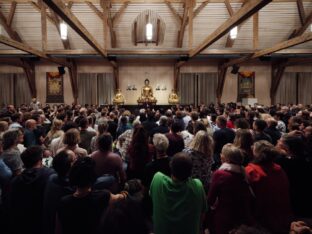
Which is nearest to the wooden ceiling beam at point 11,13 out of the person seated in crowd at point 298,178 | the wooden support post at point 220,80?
the wooden support post at point 220,80

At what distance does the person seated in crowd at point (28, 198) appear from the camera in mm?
2373

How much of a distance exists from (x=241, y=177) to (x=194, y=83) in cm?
1408

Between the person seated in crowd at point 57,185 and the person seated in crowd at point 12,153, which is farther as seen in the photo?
the person seated in crowd at point 12,153

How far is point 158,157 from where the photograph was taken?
3.04m

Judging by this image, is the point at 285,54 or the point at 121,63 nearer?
the point at 285,54

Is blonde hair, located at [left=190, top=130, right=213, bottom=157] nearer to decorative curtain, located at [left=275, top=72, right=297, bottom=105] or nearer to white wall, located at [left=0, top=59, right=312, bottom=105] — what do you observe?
white wall, located at [left=0, top=59, right=312, bottom=105]

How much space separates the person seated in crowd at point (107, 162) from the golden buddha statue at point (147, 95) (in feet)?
38.2

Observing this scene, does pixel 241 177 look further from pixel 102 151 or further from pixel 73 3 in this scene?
pixel 73 3

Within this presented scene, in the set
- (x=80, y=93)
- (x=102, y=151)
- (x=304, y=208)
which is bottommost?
(x=304, y=208)

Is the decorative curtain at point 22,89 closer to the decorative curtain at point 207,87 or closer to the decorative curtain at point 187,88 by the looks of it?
the decorative curtain at point 187,88

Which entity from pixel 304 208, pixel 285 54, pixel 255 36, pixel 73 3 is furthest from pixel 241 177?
pixel 73 3

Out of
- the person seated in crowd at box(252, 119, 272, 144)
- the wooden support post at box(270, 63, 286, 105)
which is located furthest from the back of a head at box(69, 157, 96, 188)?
the wooden support post at box(270, 63, 286, 105)

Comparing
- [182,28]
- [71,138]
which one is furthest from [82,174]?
[182,28]

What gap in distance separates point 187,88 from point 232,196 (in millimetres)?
13992
